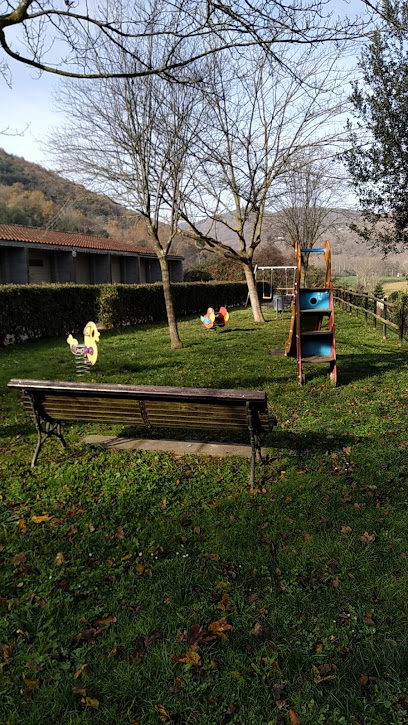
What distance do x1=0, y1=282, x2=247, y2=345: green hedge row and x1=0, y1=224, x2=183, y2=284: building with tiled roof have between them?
7.76 m

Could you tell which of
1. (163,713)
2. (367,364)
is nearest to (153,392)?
(163,713)

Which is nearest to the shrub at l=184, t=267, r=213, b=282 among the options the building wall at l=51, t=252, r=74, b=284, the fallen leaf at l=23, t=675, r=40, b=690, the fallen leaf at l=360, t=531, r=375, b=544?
the building wall at l=51, t=252, r=74, b=284

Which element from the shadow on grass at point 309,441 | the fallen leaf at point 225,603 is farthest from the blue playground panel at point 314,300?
the fallen leaf at point 225,603

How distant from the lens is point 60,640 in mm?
2252

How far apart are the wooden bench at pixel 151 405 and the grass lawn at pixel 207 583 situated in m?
0.47

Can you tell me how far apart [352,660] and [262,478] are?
195 centimetres

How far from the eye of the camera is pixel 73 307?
14820 millimetres

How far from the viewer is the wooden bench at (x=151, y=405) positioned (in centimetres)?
369

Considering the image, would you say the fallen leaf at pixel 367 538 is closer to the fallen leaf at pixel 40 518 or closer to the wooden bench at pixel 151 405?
the wooden bench at pixel 151 405

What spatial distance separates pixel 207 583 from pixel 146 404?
165 centimetres

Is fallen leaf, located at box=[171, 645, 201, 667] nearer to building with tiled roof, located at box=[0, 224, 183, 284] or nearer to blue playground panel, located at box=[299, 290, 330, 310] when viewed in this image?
blue playground panel, located at box=[299, 290, 330, 310]

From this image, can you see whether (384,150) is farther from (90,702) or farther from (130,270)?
(130,270)

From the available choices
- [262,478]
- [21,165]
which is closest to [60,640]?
[262,478]

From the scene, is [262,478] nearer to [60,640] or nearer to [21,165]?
[60,640]
